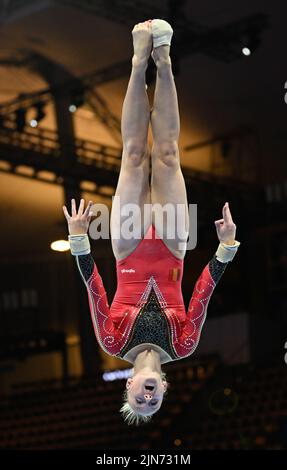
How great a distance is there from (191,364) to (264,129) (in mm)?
3520

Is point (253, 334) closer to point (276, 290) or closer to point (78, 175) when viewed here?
point (276, 290)

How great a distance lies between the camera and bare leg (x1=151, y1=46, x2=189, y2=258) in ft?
17.0

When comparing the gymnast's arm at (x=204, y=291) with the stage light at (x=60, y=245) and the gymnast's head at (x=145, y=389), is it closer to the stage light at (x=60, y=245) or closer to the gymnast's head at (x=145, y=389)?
the gymnast's head at (x=145, y=389)

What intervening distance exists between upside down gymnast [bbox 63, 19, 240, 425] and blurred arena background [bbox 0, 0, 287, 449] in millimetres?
4145

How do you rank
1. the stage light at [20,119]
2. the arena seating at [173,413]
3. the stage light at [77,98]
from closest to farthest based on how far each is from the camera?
the stage light at [77,98], the stage light at [20,119], the arena seating at [173,413]

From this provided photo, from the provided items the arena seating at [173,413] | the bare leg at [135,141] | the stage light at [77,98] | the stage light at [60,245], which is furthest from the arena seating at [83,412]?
the bare leg at [135,141]

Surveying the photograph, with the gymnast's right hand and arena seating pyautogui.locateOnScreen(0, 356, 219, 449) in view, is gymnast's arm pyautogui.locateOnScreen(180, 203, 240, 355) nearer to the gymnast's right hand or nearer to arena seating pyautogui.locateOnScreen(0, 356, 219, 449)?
the gymnast's right hand

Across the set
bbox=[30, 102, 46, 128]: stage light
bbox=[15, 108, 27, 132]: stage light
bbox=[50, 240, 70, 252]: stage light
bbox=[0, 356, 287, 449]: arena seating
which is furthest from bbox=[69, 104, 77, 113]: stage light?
bbox=[0, 356, 287, 449]: arena seating

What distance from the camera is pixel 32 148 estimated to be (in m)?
11.0

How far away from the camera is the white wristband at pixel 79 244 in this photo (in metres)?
4.77

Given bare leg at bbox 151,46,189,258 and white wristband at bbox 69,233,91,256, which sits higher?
bare leg at bbox 151,46,189,258

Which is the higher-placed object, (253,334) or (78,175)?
(78,175)

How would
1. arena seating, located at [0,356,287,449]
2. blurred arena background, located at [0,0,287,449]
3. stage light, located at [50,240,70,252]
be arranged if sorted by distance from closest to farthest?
1. blurred arena background, located at [0,0,287,449]
2. arena seating, located at [0,356,287,449]
3. stage light, located at [50,240,70,252]
